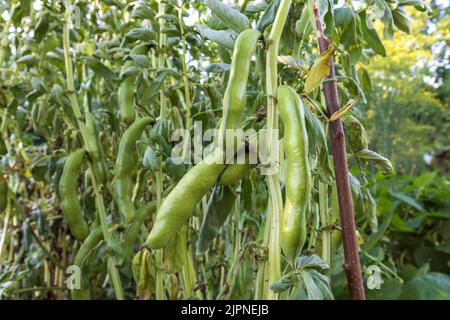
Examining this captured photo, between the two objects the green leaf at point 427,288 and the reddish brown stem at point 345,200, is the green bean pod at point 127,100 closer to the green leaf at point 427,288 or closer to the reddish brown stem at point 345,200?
the reddish brown stem at point 345,200

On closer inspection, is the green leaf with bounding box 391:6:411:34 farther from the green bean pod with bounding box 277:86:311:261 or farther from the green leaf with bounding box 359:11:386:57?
the green bean pod with bounding box 277:86:311:261

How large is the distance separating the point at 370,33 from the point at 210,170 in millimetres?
433

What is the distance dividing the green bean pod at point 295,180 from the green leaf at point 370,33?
14.3 inches

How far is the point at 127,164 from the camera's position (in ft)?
3.08

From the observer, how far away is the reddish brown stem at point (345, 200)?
1.90 ft

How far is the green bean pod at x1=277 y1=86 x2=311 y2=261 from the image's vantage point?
1.59ft

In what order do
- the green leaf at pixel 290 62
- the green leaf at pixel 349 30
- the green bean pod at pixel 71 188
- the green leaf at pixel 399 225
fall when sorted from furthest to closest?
1. the green leaf at pixel 399 225
2. the green bean pod at pixel 71 188
3. the green leaf at pixel 349 30
4. the green leaf at pixel 290 62

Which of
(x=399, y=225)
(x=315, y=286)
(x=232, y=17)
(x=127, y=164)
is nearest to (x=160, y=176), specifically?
(x=127, y=164)

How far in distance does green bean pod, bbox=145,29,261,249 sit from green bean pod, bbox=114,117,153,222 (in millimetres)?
394

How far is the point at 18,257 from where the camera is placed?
143 cm

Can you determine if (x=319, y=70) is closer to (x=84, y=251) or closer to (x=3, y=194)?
(x=84, y=251)

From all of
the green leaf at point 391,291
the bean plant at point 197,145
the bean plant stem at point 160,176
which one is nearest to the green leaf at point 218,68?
the bean plant at point 197,145
